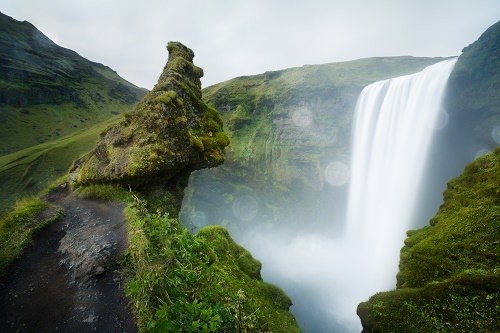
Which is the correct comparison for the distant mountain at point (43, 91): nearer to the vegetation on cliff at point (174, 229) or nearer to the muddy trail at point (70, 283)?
the vegetation on cliff at point (174, 229)

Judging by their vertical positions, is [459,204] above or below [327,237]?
above

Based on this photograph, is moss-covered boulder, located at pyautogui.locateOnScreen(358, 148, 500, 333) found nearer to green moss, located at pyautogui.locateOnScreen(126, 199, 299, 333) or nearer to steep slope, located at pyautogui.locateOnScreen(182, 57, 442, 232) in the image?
green moss, located at pyautogui.locateOnScreen(126, 199, 299, 333)

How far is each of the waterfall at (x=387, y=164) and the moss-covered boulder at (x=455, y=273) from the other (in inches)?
1852

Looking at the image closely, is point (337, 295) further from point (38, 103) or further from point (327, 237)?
point (38, 103)

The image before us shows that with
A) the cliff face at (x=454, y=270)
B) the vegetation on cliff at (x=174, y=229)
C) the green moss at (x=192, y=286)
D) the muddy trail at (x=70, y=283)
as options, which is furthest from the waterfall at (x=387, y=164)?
the muddy trail at (x=70, y=283)

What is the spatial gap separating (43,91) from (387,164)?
134283mm

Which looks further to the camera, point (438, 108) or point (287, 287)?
point (287, 287)

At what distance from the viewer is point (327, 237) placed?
76.9 metres

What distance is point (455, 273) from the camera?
23.8 feet

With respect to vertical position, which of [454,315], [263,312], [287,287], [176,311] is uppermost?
[176,311]

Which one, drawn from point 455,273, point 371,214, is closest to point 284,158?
point 371,214

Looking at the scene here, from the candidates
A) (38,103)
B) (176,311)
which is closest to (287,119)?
(176,311)

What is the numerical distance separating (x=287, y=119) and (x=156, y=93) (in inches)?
2561

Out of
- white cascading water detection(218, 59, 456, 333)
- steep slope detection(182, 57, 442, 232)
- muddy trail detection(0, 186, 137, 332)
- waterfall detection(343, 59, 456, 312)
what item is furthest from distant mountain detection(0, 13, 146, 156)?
waterfall detection(343, 59, 456, 312)
